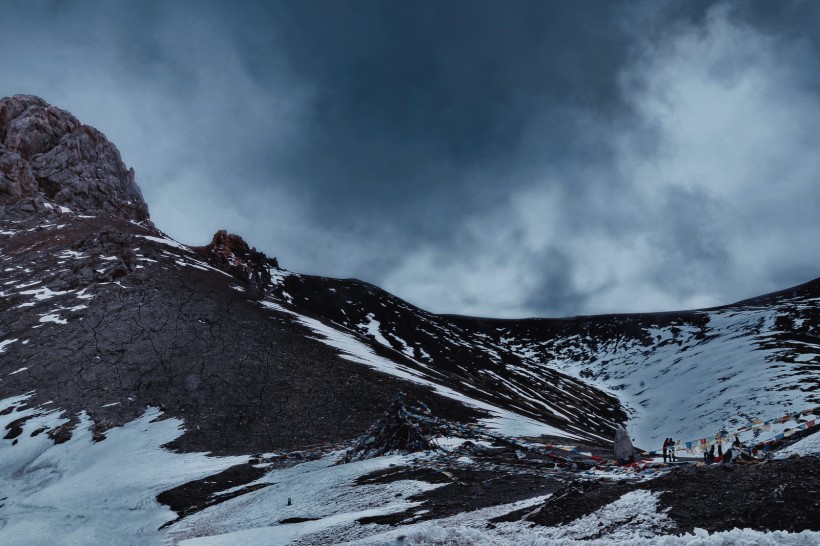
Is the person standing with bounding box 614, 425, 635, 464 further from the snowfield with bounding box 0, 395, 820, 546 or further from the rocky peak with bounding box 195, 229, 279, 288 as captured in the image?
the rocky peak with bounding box 195, 229, 279, 288

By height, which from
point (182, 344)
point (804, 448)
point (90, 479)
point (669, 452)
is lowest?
point (90, 479)

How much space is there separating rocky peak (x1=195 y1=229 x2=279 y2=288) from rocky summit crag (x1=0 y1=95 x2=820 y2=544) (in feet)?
3.28

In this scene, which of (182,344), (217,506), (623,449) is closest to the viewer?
(623,449)

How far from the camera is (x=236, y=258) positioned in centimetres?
12681

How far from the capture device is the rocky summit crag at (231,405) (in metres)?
23.0

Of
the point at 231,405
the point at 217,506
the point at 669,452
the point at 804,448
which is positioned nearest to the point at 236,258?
the point at 231,405

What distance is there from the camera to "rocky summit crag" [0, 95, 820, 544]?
907 inches

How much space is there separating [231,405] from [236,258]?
8122cm

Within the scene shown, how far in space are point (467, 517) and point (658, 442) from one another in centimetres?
9305

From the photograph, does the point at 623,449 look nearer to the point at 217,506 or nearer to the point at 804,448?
the point at 804,448

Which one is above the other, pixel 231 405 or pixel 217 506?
pixel 231 405

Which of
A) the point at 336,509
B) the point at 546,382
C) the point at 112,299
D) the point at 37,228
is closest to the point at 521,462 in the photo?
the point at 336,509

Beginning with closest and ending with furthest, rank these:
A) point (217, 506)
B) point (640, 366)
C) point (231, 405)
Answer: point (217, 506) < point (231, 405) < point (640, 366)

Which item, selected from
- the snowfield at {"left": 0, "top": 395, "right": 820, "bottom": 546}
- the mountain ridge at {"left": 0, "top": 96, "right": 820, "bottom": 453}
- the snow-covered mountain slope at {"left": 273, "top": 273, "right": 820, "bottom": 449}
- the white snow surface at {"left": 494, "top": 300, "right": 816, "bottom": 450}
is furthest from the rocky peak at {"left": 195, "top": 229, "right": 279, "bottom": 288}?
the white snow surface at {"left": 494, "top": 300, "right": 816, "bottom": 450}
